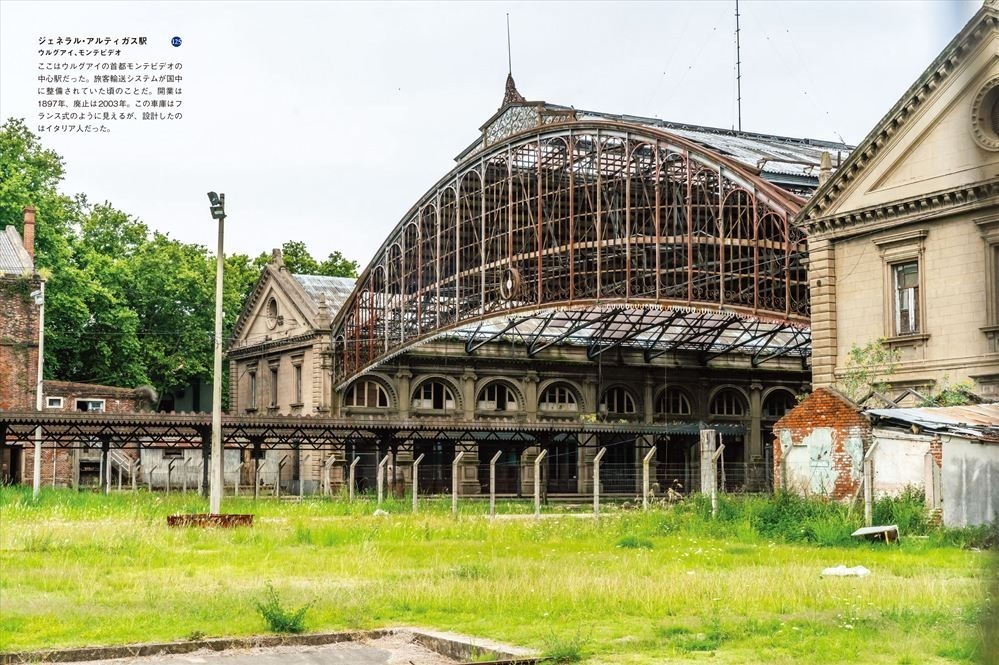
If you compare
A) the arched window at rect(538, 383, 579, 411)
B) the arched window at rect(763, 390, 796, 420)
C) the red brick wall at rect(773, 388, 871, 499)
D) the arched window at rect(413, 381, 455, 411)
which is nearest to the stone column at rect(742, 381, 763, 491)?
the arched window at rect(763, 390, 796, 420)

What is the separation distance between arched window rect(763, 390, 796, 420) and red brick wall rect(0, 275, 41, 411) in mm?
41245

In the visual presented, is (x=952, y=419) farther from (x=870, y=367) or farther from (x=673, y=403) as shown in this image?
(x=673, y=403)

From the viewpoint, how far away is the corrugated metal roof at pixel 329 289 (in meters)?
67.6

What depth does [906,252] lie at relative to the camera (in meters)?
33.4

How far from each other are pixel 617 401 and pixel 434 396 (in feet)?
35.8

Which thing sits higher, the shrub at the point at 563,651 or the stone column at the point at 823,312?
the stone column at the point at 823,312

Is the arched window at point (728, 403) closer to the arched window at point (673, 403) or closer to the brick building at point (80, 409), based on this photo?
the arched window at point (673, 403)

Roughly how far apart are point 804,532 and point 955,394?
7701 millimetres

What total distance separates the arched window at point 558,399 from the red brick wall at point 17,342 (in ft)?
88.9

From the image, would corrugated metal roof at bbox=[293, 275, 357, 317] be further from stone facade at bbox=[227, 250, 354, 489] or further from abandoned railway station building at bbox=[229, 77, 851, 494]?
abandoned railway station building at bbox=[229, 77, 851, 494]


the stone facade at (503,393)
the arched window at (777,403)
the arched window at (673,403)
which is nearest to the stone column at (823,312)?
the stone facade at (503,393)

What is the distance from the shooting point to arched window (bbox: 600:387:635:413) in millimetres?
67438

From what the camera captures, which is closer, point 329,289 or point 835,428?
point 835,428

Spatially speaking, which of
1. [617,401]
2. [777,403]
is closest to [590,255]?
[617,401]
